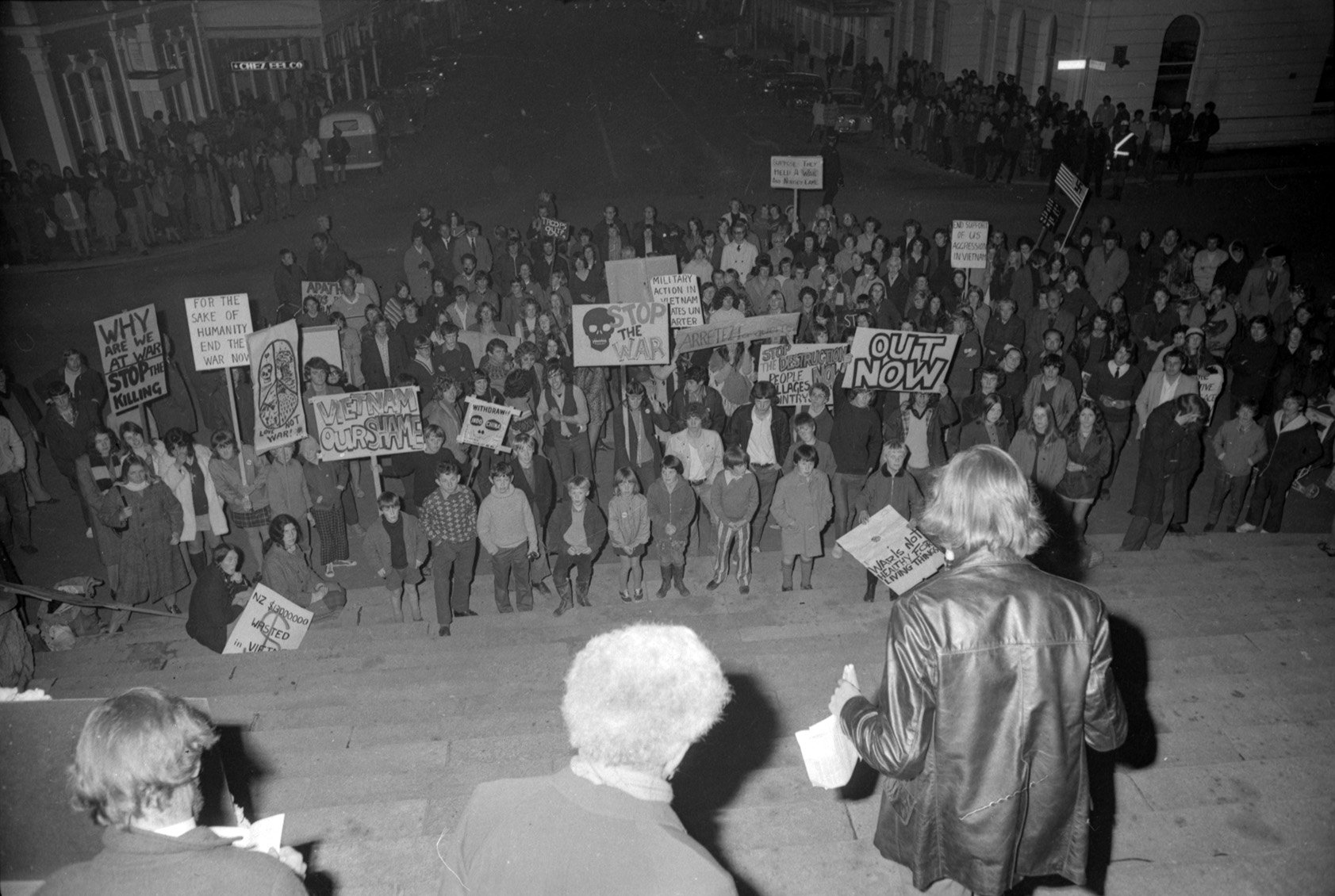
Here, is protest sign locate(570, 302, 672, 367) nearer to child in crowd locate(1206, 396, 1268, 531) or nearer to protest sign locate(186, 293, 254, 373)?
protest sign locate(186, 293, 254, 373)

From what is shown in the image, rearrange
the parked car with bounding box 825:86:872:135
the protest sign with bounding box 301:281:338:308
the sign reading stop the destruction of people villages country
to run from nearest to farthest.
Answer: the sign reading stop the destruction of people villages country → the protest sign with bounding box 301:281:338:308 → the parked car with bounding box 825:86:872:135

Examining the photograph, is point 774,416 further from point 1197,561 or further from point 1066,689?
point 1066,689

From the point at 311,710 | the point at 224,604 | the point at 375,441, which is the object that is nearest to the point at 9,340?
the point at 375,441

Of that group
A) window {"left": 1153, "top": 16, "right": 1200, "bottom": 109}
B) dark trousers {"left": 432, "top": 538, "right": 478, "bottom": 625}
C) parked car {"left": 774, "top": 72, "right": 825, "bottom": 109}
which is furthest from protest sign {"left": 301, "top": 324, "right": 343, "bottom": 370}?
parked car {"left": 774, "top": 72, "right": 825, "bottom": 109}

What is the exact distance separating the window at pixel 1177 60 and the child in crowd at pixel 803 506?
2489 centimetres

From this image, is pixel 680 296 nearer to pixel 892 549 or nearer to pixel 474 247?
pixel 474 247

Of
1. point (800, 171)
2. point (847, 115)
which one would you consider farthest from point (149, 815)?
point (847, 115)

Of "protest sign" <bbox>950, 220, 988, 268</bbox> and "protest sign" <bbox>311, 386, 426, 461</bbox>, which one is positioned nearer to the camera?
"protest sign" <bbox>311, 386, 426, 461</bbox>

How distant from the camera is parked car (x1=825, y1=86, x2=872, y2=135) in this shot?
3184cm

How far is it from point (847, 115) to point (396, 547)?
2865 centimetres

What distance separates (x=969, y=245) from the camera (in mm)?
13633

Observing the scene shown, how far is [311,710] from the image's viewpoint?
6195mm

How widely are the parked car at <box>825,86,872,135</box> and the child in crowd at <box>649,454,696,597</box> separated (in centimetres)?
2652

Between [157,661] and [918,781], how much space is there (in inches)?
261
